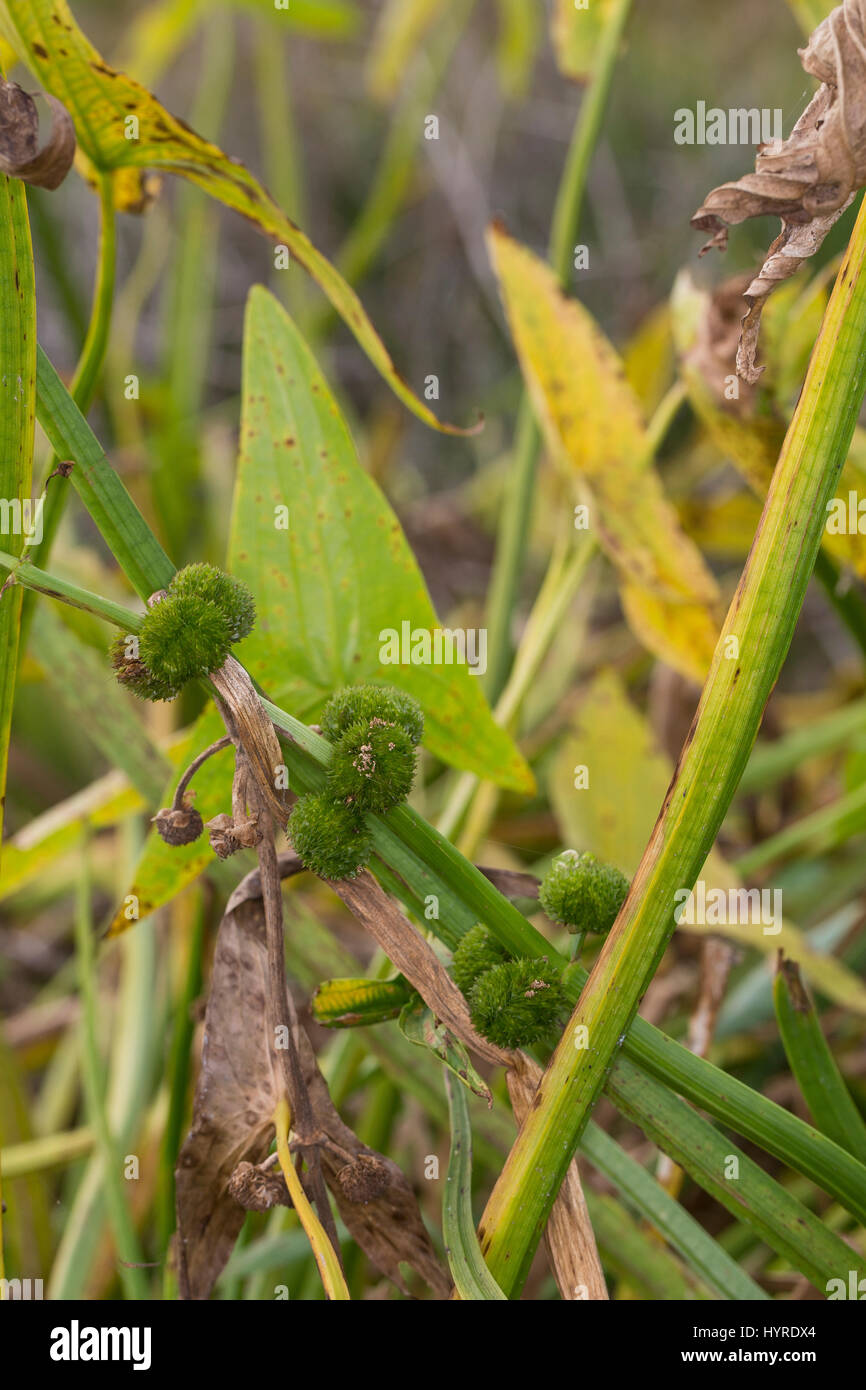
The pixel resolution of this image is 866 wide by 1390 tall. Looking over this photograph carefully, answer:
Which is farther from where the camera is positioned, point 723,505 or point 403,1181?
point 723,505

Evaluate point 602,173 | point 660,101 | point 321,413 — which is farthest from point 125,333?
point 660,101

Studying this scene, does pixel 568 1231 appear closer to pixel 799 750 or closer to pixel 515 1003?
pixel 515 1003

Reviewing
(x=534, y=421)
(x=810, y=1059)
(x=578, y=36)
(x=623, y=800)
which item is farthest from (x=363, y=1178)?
(x=578, y=36)

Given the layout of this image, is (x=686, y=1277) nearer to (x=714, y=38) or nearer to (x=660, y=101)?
(x=660, y=101)

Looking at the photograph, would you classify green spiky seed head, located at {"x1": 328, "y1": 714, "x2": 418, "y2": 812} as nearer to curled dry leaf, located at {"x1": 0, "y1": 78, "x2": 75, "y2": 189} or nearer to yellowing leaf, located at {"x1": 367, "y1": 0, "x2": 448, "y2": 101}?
curled dry leaf, located at {"x1": 0, "y1": 78, "x2": 75, "y2": 189}

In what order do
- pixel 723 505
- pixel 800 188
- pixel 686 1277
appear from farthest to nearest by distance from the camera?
pixel 723 505 < pixel 686 1277 < pixel 800 188

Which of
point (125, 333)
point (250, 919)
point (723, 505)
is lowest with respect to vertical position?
point (250, 919)
